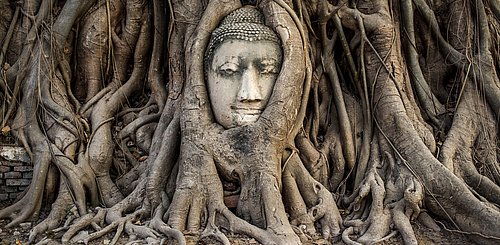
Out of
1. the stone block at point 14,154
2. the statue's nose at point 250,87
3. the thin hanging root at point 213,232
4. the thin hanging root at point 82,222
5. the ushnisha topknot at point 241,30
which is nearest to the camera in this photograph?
the thin hanging root at point 213,232

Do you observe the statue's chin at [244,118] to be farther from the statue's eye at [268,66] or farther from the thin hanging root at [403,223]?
the thin hanging root at [403,223]

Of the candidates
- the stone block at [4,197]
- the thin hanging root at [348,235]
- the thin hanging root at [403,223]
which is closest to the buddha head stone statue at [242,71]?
the thin hanging root at [348,235]

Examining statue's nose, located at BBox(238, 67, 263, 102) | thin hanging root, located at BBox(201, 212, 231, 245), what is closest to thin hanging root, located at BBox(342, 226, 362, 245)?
thin hanging root, located at BBox(201, 212, 231, 245)

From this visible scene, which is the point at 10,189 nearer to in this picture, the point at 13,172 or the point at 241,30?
the point at 13,172

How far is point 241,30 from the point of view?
4051 mm

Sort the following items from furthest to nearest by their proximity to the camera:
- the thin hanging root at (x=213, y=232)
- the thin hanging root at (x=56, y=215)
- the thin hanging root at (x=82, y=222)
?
the thin hanging root at (x=56, y=215), the thin hanging root at (x=82, y=222), the thin hanging root at (x=213, y=232)

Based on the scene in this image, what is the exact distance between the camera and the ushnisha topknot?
4.03 m

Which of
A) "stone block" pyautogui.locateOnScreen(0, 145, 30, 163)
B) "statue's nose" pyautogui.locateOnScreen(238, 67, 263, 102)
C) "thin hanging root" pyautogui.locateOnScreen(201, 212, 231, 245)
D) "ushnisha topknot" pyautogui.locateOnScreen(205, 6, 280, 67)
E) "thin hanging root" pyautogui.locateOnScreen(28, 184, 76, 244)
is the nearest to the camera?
"thin hanging root" pyautogui.locateOnScreen(201, 212, 231, 245)

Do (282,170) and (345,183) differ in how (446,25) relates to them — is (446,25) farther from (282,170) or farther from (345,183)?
(282,170)

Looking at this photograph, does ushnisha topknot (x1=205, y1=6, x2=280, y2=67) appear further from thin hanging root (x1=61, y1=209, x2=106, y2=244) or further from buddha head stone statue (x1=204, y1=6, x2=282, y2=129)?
thin hanging root (x1=61, y1=209, x2=106, y2=244)

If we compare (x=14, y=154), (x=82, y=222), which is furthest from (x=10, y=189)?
(x=82, y=222)

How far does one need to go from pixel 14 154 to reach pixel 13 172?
165mm

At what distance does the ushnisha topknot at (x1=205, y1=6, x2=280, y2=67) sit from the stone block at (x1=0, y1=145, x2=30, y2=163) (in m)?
1.81

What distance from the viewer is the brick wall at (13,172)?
4.46 m
